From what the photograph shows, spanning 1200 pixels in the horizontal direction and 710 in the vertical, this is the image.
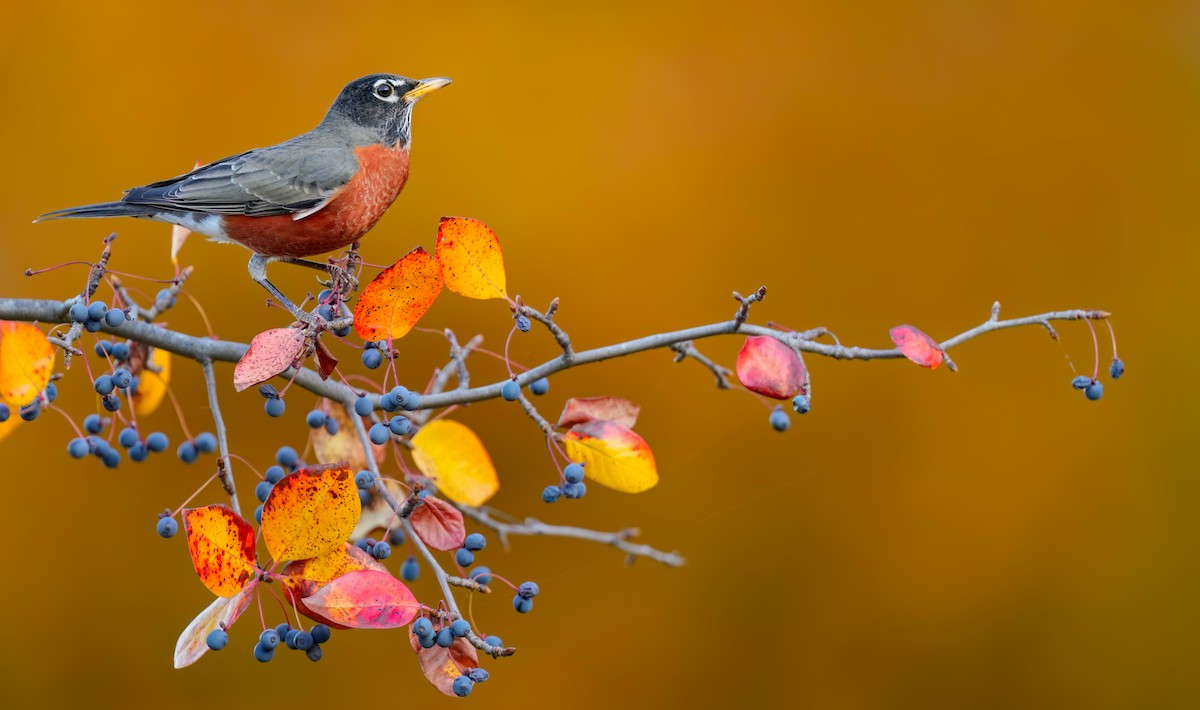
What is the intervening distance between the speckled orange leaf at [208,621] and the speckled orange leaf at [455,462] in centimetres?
37

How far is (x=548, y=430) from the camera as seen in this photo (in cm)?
120

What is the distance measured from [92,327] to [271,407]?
26 cm

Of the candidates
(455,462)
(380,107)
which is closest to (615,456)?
(455,462)

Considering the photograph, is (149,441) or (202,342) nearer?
(202,342)

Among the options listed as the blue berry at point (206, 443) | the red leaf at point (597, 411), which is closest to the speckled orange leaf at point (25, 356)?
the blue berry at point (206, 443)

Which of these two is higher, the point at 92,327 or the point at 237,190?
the point at 237,190

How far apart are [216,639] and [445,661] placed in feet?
0.75

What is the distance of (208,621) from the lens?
1038mm

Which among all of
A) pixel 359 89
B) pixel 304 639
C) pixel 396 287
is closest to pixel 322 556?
pixel 304 639

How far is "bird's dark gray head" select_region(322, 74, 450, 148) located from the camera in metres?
1.30

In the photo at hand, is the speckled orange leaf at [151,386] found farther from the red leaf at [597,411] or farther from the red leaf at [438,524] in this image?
the red leaf at [597,411]

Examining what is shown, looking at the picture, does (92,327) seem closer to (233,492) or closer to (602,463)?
(233,492)

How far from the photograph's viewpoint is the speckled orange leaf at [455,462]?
4.48 ft

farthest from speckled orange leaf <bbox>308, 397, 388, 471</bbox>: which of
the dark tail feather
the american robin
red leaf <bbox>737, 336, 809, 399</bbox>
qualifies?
red leaf <bbox>737, 336, 809, 399</bbox>
